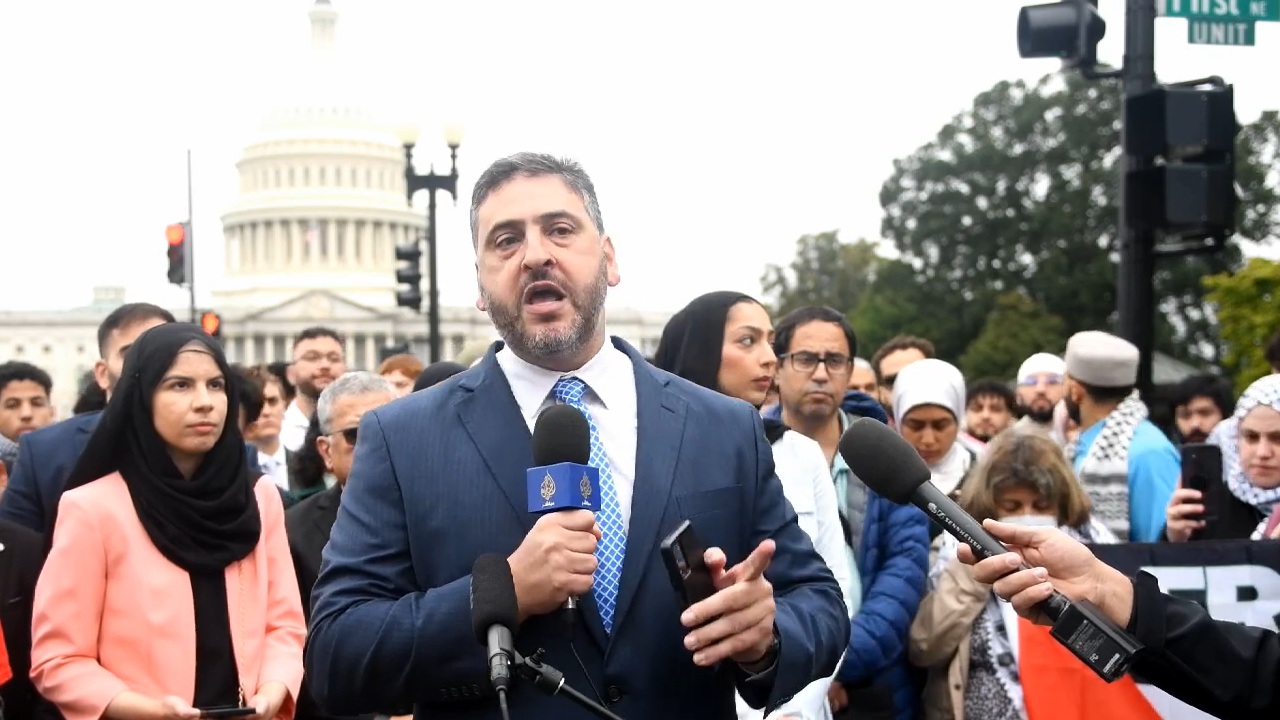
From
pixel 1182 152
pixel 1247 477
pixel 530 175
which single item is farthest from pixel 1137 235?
pixel 530 175

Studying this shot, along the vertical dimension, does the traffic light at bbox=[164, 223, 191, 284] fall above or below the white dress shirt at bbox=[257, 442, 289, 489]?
above

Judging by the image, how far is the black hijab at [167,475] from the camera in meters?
4.99

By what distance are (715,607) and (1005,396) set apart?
867 centimetres

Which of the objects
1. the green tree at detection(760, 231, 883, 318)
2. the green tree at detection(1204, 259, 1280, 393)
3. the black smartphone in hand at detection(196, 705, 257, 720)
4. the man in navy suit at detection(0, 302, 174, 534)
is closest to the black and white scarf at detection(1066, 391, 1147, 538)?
the black smartphone in hand at detection(196, 705, 257, 720)

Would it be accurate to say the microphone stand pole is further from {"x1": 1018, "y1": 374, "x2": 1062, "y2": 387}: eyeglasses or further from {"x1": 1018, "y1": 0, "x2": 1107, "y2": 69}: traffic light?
{"x1": 1018, "y1": 374, "x2": 1062, "y2": 387}: eyeglasses

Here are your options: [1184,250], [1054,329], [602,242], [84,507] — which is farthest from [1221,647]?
[1054,329]

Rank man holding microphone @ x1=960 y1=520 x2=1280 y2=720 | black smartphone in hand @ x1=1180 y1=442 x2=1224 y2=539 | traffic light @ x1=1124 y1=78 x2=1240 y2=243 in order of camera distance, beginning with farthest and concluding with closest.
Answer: traffic light @ x1=1124 y1=78 x2=1240 y2=243
black smartphone in hand @ x1=1180 y1=442 x2=1224 y2=539
man holding microphone @ x1=960 y1=520 x2=1280 y2=720

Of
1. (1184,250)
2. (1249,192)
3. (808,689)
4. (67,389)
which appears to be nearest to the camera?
(808,689)

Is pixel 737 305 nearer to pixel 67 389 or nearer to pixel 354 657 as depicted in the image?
pixel 354 657

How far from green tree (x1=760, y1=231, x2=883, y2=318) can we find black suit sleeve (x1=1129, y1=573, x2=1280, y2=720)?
6676 centimetres

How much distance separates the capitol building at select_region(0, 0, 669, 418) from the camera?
111m

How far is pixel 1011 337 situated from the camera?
50.4 meters

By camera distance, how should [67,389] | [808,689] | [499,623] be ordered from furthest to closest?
[67,389] < [808,689] < [499,623]

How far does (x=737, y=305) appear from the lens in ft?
18.7
